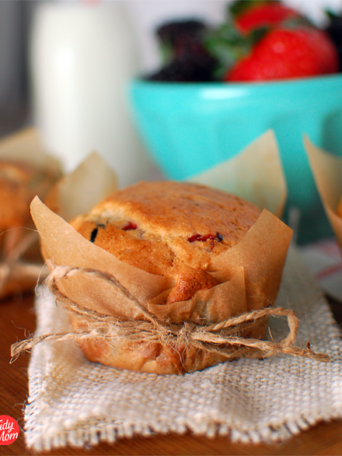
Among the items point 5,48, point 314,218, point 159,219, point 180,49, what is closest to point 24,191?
point 159,219

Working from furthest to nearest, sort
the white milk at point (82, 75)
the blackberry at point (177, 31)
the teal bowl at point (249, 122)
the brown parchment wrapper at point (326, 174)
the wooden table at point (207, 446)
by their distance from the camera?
the white milk at point (82, 75)
the blackberry at point (177, 31)
the teal bowl at point (249, 122)
the brown parchment wrapper at point (326, 174)
the wooden table at point (207, 446)

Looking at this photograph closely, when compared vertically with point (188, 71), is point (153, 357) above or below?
below

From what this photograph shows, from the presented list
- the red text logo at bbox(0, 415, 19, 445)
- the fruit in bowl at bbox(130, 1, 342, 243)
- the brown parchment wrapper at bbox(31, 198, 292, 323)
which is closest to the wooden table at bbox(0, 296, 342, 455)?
the red text logo at bbox(0, 415, 19, 445)

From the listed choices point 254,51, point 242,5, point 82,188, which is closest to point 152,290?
point 82,188

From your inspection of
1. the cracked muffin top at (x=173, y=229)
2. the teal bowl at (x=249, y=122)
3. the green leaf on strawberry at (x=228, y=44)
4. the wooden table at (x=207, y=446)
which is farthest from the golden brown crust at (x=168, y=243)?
→ the green leaf on strawberry at (x=228, y=44)

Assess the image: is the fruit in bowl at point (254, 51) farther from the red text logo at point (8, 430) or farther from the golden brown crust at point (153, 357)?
the red text logo at point (8, 430)

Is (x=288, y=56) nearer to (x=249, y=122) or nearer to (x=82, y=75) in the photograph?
(x=249, y=122)
